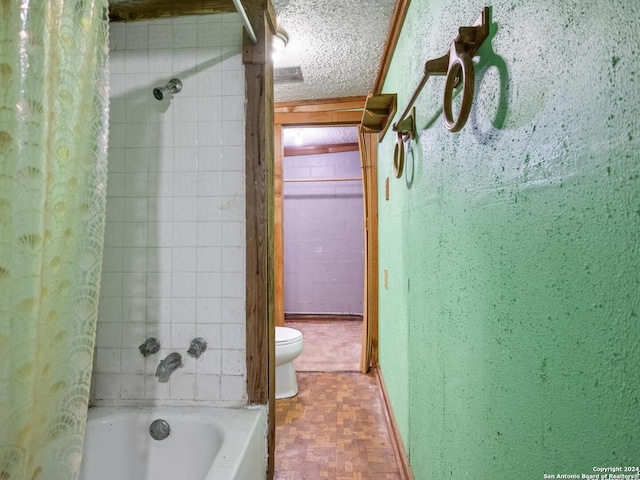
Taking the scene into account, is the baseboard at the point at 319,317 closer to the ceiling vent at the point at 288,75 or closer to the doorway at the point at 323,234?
the doorway at the point at 323,234

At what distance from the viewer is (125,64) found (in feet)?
4.48

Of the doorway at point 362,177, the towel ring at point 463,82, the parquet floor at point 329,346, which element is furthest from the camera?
the parquet floor at point 329,346

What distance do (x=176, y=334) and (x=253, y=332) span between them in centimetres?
31

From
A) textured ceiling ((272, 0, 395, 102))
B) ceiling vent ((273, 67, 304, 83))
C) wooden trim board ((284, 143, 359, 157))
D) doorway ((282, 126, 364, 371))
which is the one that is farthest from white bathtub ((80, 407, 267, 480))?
wooden trim board ((284, 143, 359, 157))

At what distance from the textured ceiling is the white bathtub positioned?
5.92 ft

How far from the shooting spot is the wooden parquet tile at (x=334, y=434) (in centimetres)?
161

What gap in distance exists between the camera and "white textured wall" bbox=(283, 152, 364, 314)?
4.41 m

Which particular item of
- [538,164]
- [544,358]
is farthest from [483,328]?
[538,164]

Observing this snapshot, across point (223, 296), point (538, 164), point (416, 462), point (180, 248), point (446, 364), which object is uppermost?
point (538, 164)

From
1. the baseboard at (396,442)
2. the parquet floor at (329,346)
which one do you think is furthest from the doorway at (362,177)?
the baseboard at (396,442)

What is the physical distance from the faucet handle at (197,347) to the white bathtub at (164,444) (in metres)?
0.21

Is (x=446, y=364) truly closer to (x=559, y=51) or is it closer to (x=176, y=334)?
(x=559, y=51)

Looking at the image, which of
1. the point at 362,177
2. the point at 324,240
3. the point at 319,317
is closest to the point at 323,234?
the point at 324,240

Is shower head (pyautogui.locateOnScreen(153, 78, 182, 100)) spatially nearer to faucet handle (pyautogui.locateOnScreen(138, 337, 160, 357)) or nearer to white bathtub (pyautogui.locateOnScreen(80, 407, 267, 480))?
faucet handle (pyautogui.locateOnScreen(138, 337, 160, 357))
